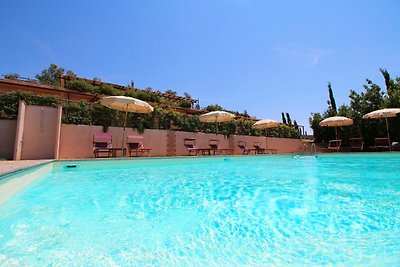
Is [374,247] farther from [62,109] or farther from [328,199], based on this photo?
[62,109]

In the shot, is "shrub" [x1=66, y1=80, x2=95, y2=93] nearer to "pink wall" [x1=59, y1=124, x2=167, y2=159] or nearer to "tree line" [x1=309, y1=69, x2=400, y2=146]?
"pink wall" [x1=59, y1=124, x2=167, y2=159]

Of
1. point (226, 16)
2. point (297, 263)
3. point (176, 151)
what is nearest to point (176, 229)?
point (297, 263)

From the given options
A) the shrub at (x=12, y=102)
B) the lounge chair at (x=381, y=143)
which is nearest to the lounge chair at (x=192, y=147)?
the shrub at (x=12, y=102)

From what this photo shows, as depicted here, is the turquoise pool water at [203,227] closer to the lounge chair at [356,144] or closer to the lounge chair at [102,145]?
the lounge chair at [102,145]

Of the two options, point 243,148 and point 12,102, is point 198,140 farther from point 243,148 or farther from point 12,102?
point 12,102

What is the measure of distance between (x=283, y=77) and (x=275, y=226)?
15.0 m

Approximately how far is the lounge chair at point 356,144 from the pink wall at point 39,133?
16.5 m

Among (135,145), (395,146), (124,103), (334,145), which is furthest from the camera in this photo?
(334,145)

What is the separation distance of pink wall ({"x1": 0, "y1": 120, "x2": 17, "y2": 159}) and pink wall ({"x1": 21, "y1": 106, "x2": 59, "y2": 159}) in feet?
1.62

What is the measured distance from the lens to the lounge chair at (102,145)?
9.49 metres

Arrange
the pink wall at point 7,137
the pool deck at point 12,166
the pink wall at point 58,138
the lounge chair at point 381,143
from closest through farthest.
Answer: the pool deck at point 12,166 → the pink wall at point 7,137 → the pink wall at point 58,138 → the lounge chair at point 381,143

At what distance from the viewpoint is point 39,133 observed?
28.7 feet

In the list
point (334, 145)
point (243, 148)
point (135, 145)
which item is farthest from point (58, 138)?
point (334, 145)

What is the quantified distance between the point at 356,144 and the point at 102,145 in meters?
Result: 15.2
